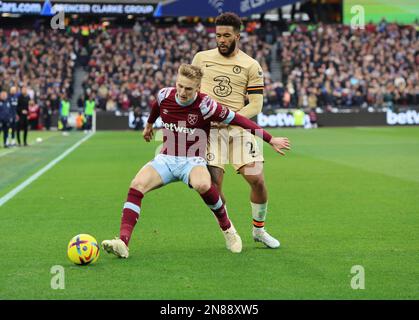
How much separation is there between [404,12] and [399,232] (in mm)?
50457

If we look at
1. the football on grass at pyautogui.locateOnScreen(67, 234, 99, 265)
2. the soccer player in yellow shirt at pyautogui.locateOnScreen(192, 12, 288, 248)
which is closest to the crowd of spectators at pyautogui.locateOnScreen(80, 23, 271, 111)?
the soccer player in yellow shirt at pyautogui.locateOnScreen(192, 12, 288, 248)

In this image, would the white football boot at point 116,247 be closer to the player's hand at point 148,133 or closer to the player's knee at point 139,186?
the player's knee at point 139,186

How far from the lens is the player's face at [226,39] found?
922 cm

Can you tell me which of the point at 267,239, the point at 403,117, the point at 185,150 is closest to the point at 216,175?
the point at 185,150

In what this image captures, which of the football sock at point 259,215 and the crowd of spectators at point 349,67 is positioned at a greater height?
the crowd of spectators at point 349,67

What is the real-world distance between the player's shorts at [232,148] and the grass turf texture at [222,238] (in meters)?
0.93

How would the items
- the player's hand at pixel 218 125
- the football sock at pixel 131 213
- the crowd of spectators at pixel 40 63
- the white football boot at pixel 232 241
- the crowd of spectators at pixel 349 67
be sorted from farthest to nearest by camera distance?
the crowd of spectators at pixel 349 67 < the crowd of spectators at pixel 40 63 < the player's hand at pixel 218 125 < the white football boot at pixel 232 241 < the football sock at pixel 131 213

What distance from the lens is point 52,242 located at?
9.66 meters

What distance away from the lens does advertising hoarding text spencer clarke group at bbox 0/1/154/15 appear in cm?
5038

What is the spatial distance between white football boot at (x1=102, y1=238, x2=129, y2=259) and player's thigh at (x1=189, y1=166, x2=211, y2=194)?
97 centimetres

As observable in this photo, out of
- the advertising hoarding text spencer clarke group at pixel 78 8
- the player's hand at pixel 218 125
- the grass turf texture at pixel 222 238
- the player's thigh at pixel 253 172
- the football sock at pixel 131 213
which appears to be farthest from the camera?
the advertising hoarding text spencer clarke group at pixel 78 8

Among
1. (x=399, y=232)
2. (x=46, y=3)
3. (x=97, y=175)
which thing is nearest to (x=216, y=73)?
(x=399, y=232)

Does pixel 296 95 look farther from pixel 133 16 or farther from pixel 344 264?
pixel 344 264

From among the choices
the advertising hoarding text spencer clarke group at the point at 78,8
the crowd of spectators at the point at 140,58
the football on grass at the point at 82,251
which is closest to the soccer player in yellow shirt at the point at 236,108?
the football on grass at the point at 82,251
